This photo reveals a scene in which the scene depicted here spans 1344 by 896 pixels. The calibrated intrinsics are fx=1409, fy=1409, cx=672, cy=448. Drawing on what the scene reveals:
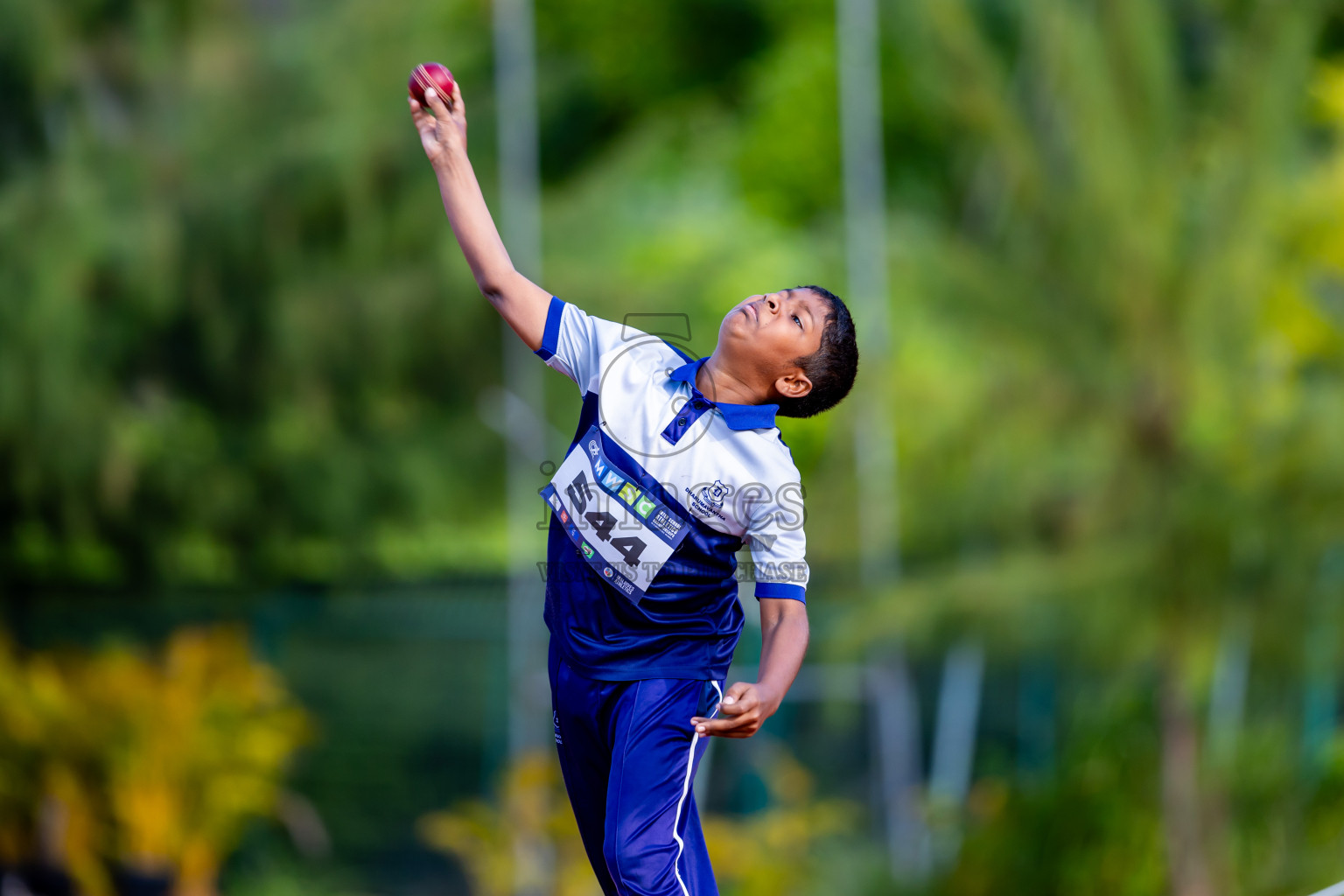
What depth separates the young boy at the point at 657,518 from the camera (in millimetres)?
2348

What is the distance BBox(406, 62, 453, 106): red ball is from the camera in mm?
2381

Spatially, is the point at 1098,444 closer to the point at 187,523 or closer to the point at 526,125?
the point at 526,125

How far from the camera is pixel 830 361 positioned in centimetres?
240

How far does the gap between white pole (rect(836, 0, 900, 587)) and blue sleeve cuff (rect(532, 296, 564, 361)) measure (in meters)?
3.84

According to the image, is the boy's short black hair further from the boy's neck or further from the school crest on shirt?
the school crest on shirt

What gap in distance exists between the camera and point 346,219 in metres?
8.09

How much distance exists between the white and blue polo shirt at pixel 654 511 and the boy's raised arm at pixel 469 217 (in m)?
A: 0.05

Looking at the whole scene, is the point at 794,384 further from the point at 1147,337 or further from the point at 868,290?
the point at 868,290

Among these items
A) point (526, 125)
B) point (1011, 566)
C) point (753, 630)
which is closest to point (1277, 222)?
point (1011, 566)

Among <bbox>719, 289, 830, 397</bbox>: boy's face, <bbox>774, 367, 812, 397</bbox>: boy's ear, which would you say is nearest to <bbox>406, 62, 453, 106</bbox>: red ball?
<bbox>719, 289, 830, 397</bbox>: boy's face

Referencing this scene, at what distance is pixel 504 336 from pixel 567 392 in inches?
21.6

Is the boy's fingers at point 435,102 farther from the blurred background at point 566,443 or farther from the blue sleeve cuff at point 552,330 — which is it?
the blurred background at point 566,443

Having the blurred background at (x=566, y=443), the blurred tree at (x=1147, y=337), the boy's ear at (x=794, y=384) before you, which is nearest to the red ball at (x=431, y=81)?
the boy's ear at (x=794, y=384)

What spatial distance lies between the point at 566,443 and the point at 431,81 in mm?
5811
